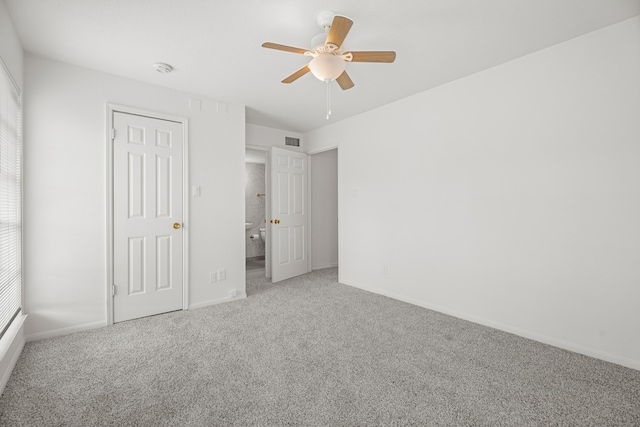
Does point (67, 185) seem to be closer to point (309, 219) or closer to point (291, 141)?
point (291, 141)

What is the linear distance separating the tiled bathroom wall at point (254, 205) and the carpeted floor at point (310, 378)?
382 cm

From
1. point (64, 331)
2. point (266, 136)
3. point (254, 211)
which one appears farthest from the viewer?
point (254, 211)

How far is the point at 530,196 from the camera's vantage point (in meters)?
2.59

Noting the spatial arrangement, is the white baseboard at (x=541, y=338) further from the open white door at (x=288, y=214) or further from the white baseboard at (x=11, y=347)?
the white baseboard at (x=11, y=347)

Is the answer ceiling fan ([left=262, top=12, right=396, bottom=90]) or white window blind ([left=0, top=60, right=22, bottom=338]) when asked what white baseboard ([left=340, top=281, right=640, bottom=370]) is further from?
white window blind ([left=0, top=60, right=22, bottom=338])

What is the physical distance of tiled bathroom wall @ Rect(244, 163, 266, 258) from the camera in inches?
265

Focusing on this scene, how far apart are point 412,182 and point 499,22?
69.2 inches

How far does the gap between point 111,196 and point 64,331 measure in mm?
1317

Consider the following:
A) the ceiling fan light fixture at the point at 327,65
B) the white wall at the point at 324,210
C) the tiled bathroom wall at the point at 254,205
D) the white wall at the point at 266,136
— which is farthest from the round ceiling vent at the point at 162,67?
the tiled bathroom wall at the point at 254,205

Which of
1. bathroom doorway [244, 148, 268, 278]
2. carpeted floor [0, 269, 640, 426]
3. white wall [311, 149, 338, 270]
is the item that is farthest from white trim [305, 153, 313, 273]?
carpeted floor [0, 269, 640, 426]

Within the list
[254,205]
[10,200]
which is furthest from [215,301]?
[254,205]

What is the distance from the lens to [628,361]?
6.98 ft

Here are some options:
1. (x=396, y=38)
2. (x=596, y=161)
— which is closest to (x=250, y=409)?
(x=396, y=38)

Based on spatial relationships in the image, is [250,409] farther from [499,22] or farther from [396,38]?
[499,22]
